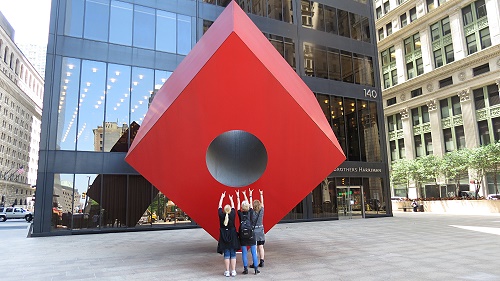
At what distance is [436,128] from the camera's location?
42.0 m

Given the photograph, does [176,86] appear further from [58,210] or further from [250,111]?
[58,210]

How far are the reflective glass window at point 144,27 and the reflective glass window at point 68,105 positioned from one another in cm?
333

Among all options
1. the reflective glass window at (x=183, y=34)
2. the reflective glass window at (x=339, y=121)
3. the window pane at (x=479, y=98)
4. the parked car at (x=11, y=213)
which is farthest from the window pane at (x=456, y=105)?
the parked car at (x=11, y=213)

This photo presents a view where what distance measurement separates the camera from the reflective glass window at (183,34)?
758 inches

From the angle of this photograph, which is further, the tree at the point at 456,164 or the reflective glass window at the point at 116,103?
the tree at the point at 456,164

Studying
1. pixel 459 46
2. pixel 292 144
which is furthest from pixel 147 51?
pixel 459 46

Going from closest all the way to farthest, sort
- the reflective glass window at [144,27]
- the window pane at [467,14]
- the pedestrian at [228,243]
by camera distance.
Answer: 1. the pedestrian at [228,243]
2. the reflective glass window at [144,27]
3. the window pane at [467,14]

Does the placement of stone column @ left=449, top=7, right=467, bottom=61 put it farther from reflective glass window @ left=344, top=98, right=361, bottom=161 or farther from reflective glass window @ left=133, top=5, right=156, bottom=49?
reflective glass window @ left=133, top=5, right=156, bottom=49

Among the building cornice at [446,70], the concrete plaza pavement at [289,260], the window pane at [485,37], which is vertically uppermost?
the window pane at [485,37]

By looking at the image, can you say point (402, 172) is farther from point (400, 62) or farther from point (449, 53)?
point (400, 62)

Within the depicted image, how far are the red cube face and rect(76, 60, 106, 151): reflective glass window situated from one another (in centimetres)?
975

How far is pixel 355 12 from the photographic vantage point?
25.1 m

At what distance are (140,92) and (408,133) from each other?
3947cm

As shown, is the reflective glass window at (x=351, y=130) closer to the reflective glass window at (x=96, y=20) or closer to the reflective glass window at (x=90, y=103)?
the reflective glass window at (x=90, y=103)
